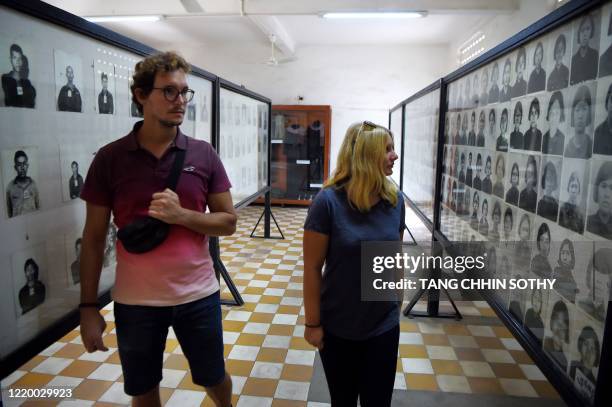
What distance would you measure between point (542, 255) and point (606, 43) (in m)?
0.73

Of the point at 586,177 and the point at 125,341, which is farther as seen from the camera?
the point at 125,341

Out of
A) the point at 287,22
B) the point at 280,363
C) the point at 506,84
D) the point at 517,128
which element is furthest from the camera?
the point at 287,22

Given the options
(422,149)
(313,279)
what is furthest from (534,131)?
(422,149)

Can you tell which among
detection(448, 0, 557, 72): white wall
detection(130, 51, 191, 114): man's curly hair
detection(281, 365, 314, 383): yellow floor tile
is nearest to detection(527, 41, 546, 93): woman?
detection(130, 51, 191, 114): man's curly hair

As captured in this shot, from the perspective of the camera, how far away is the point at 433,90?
Answer: 3.59 m

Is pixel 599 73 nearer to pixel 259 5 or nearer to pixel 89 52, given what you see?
pixel 89 52

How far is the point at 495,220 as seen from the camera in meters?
2.11

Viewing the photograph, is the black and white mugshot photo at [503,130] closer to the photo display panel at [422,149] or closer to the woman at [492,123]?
the woman at [492,123]

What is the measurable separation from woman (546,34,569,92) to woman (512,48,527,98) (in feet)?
0.82

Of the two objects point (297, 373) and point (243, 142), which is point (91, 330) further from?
point (243, 142)

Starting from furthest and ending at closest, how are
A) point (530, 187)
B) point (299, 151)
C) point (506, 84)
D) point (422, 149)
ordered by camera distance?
point (299, 151) → point (422, 149) → point (506, 84) → point (530, 187)

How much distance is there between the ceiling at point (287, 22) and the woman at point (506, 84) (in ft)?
14.4

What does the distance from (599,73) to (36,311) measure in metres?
1.83

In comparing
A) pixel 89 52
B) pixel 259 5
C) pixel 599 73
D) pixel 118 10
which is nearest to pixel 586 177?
pixel 599 73
